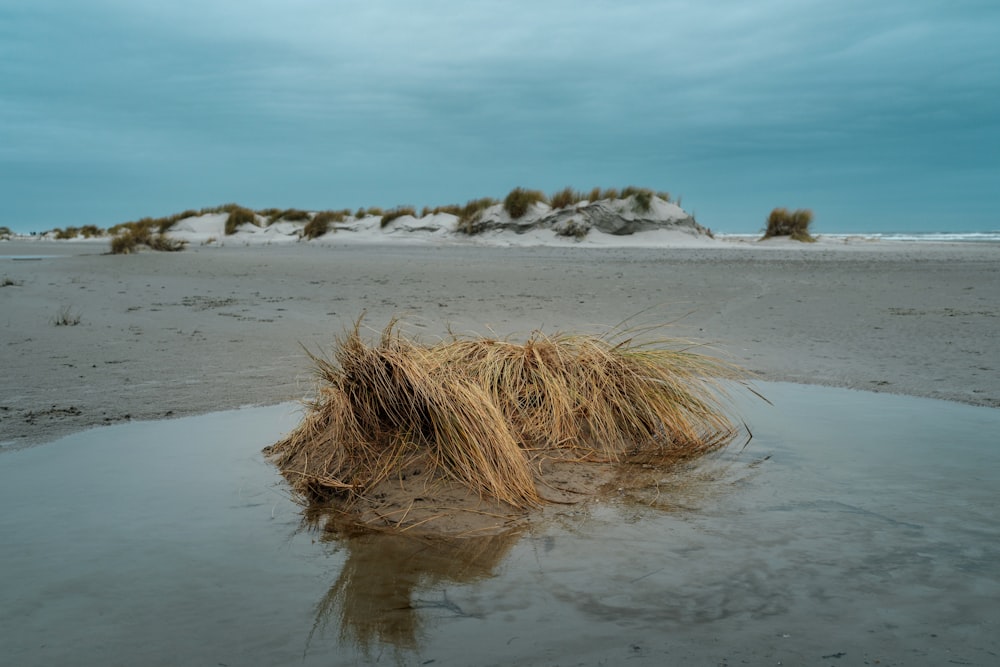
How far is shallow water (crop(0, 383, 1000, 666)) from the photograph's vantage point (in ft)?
6.41

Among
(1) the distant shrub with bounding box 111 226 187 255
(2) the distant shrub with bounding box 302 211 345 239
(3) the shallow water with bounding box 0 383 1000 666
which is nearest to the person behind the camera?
(3) the shallow water with bounding box 0 383 1000 666

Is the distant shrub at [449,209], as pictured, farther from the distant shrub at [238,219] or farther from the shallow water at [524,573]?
the shallow water at [524,573]

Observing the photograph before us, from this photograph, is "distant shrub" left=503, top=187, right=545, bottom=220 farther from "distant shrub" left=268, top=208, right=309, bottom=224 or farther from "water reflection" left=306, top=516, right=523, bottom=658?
"water reflection" left=306, top=516, right=523, bottom=658

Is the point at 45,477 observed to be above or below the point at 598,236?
below

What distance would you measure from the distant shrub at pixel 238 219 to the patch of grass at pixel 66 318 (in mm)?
21119

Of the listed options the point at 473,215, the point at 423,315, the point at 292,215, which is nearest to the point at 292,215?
the point at 292,215

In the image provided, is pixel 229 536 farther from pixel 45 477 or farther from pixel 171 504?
pixel 45 477

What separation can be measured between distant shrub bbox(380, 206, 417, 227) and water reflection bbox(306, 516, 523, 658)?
2345cm

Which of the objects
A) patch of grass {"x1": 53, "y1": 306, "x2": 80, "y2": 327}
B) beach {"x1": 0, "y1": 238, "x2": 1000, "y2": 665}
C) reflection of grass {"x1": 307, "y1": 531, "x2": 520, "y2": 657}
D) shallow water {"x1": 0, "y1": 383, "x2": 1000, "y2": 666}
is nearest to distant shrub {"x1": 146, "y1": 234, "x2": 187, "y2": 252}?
patch of grass {"x1": 53, "y1": 306, "x2": 80, "y2": 327}

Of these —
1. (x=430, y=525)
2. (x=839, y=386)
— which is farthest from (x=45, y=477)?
(x=839, y=386)

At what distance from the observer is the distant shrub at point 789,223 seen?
2306 cm

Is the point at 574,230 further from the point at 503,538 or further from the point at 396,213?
the point at 503,538

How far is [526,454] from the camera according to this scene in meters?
3.68

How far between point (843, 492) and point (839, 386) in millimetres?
2375
